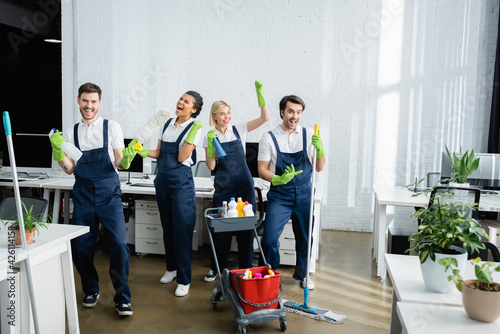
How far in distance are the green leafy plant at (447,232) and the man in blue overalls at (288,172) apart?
159 centimetres

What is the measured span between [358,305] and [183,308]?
50.8 inches

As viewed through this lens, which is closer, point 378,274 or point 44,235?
point 44,235

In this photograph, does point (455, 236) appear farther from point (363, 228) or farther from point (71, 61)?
point (71, 61)

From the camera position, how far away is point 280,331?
275 cm

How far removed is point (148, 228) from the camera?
427 cm

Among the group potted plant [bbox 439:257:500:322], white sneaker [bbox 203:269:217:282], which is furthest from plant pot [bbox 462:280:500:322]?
white sneaker [bbox 203:269:217:282]

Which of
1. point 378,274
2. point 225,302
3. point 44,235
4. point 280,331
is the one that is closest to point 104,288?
point 225,302

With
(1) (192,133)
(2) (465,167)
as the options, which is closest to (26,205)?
(1) (192,133)

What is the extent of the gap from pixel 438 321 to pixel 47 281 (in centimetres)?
188

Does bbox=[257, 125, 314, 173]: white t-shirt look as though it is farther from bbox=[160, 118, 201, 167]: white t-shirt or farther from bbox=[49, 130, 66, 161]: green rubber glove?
bbox=[49, 130, 66, 161]: green rubber glove

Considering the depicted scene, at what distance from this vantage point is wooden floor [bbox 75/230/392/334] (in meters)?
2.79

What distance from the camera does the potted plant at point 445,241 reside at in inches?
60.9

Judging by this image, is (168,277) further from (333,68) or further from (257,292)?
(333,68)

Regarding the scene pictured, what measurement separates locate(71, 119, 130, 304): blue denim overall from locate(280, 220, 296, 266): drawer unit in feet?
5.05
